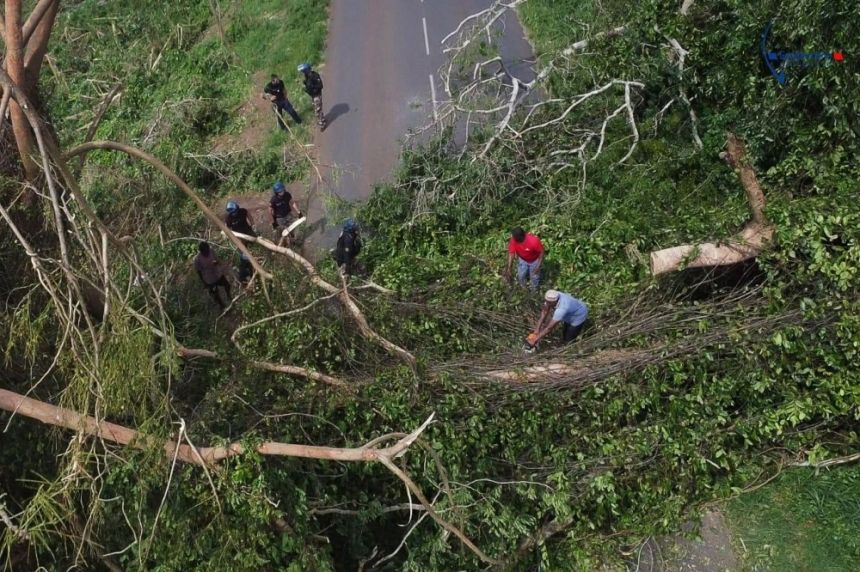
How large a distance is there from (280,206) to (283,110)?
336cm

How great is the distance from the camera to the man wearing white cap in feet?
20.0

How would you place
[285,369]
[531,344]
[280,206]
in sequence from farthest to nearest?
[280,206] → [531,344] → [285,369]

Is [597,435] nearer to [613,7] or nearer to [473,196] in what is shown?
[473,196]

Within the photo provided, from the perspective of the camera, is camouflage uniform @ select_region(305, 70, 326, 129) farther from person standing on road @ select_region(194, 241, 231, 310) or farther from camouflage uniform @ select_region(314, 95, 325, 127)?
person standing on road @ select_region(194, 241, 231, 310)

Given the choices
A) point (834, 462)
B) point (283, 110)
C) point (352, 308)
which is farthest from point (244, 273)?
point (834, 462)

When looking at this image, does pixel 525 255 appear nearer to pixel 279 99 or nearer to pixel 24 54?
pixel 24 54

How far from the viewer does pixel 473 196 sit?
849cm

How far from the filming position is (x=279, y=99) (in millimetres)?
10781

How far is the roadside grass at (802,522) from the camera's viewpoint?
5078 millimetres

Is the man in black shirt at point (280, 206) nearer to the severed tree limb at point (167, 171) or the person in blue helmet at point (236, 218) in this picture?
the person in blue helmet at point (236, 218)

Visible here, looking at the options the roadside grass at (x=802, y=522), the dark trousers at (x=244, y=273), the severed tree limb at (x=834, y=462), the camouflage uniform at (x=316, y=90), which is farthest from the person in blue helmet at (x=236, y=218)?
the severed tree limb at (x=834, y=462)

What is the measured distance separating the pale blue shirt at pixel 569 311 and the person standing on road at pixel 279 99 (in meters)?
6.64

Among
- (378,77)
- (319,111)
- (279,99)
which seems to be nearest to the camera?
(279,99)

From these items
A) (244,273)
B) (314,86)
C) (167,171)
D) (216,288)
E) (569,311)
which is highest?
(167,171)
